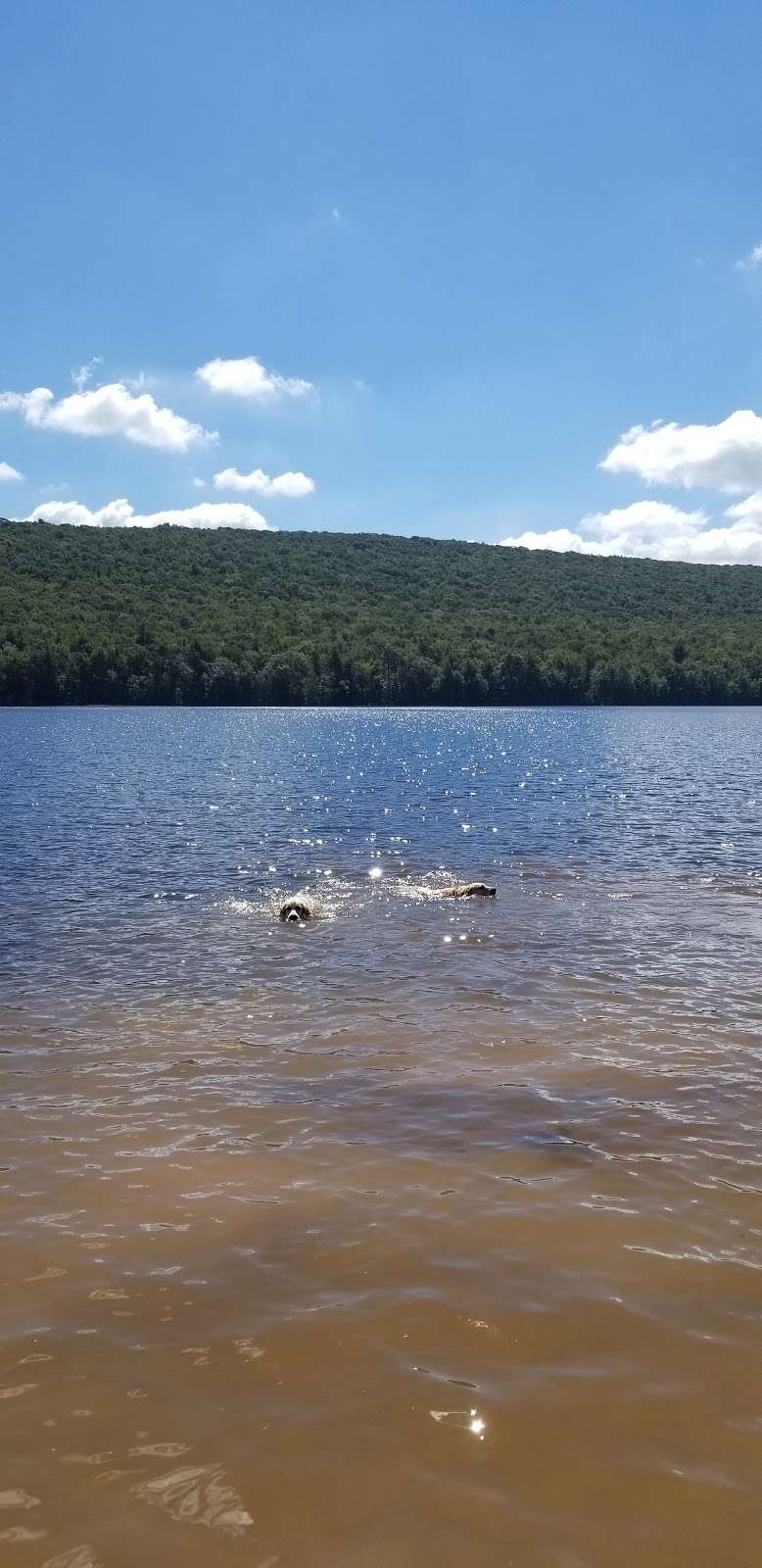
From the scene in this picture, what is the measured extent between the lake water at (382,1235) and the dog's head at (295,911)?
27.2 inches

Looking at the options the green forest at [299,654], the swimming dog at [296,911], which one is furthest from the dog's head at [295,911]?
the green forest at [299,654]

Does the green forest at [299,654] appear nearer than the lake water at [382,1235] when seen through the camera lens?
No

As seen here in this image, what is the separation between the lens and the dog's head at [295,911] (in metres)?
21.7

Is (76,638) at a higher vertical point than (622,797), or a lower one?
higher

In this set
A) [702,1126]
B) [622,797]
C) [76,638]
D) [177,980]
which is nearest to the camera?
[702,1126]

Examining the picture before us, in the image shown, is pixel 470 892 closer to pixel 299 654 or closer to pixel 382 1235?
pixel 382 1235

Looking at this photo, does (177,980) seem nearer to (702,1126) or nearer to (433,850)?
(702,1126)

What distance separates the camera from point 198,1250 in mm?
8188

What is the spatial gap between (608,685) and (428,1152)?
171276 millimetres

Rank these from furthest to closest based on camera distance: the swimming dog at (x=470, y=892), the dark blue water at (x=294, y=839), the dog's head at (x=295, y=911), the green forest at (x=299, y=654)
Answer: the green forest at (x=299, y=654) → the swimming dog at (x=470, y=892) → the dog's head at (x=295, y=911) → the dark blue water at (x=294, y=839)

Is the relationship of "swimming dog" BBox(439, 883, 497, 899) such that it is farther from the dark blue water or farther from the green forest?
the green forest

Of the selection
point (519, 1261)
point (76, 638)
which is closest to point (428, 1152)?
point (519, 1261)

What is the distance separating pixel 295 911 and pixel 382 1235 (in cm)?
1360

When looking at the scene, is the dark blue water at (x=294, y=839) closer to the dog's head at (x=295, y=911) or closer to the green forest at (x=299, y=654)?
the dog's head at (x=295, y=911)
